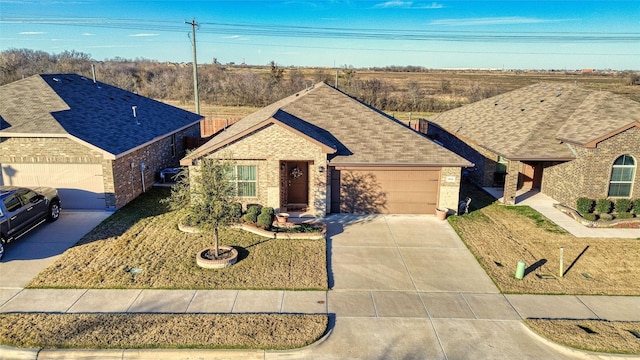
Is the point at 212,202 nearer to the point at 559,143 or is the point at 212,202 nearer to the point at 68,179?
the point at 68,179

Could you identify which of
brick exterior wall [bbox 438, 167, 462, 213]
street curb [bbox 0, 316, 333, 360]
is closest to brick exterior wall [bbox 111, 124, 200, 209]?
street curb [bbox 0, 316, 333, 360]

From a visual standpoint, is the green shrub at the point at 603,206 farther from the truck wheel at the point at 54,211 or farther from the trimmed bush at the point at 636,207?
the truck wheel at the point at 54,211

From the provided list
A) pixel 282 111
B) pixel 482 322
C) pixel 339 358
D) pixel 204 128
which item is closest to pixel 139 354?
pixel 339 358

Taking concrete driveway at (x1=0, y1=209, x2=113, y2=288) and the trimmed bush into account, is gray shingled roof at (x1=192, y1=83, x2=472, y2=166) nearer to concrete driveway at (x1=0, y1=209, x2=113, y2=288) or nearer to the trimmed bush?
concrete driveway at (x1=0, y1=209, x2=113, y2=288)

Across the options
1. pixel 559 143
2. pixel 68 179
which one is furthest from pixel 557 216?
pixel 68 179

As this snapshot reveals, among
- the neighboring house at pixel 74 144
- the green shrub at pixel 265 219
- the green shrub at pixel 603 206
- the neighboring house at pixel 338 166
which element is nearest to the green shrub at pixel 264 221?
the green shrub at pixel 265 219

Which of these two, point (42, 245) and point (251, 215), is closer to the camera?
point (42, 245)

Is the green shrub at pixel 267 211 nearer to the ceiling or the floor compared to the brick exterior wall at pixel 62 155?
nearer to the floor
